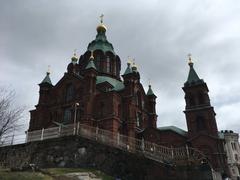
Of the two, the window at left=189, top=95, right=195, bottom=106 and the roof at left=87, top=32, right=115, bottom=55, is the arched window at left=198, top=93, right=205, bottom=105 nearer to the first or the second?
the window at left=189, top=95, right=195, bottom=106

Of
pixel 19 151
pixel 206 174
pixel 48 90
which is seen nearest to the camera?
pixel 206 174

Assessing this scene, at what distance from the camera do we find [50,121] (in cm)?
3622

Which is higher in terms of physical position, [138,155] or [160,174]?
[138,155]

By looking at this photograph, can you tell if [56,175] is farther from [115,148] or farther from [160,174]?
[160,174]

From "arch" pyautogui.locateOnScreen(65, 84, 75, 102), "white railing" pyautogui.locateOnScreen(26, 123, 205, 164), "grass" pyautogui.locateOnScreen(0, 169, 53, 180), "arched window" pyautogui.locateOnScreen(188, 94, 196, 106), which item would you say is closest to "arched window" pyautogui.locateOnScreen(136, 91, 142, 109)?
"arched window" pyautogui.locateOnScreen(188, 94, 196, 106)

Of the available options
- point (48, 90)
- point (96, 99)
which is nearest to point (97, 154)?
point (96, 99)

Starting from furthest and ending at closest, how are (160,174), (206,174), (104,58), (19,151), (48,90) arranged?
(104,58) → (48,90) → (19,151) → (160,174) → (206,174)

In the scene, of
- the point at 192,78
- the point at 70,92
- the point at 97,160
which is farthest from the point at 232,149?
the point at 97,160

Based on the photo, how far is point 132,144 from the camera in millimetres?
22219

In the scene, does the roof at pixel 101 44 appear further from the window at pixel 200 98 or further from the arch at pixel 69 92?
the window at pixel 200 98

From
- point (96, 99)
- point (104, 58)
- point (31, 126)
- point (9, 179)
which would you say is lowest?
point (9, 179)

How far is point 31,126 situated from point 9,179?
2452cm

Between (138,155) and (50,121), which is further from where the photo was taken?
(50,121)

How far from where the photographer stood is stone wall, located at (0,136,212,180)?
18172 millimetres
